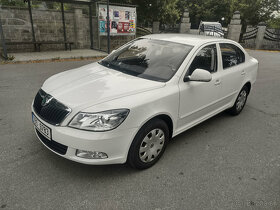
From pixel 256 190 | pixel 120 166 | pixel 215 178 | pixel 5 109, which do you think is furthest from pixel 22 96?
pixel 256 190

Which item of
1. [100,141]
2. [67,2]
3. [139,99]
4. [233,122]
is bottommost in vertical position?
[233,122]

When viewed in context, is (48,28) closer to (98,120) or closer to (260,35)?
(98,120)

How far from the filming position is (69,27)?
12289 millimetres

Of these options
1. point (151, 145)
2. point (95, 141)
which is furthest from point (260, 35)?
point (95, 141)

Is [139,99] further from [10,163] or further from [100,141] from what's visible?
[10,163]

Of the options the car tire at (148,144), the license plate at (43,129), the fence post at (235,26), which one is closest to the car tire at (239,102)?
the car tire at (148,144)

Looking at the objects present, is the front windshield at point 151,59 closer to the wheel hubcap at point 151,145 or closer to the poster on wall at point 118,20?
the wheel hubcap at point 151,145

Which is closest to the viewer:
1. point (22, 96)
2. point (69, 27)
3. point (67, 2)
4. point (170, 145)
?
point (170, 145)

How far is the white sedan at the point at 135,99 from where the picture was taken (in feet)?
7.95

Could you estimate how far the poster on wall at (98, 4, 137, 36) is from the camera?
11.8 m

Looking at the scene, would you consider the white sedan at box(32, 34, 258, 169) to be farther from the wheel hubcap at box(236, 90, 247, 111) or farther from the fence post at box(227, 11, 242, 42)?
the fence post at box(227, 11, 242, 42)

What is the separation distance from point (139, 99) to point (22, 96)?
396 cm

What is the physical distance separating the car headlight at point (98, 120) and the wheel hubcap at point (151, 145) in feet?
1.73

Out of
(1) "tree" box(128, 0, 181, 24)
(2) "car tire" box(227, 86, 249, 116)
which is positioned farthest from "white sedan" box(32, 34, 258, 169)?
(1) "tree" box(128, 0, 181, 24)
